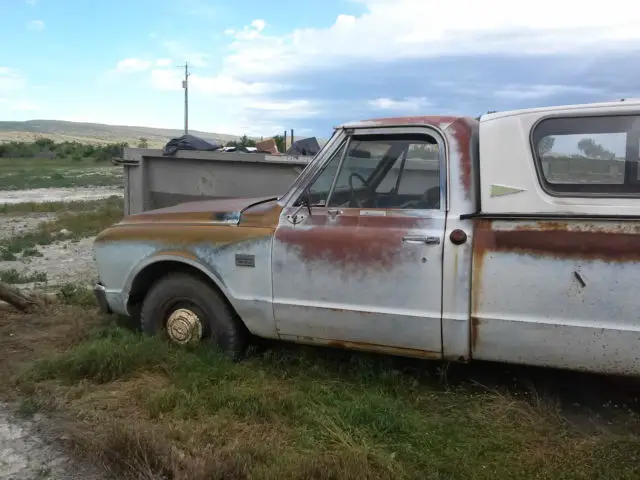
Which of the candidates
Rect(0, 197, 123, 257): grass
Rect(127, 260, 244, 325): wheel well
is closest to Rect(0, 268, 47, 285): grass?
Rect(0, 197, 123, 257): grass

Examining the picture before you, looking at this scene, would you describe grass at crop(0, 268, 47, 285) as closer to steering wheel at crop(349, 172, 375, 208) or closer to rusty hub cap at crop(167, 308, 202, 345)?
rusty hub cap at crop(167, 308, 202, 345)

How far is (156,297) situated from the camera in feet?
16.0

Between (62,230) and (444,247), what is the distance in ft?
34.9

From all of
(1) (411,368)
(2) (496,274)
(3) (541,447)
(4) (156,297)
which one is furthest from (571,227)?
(4) (156,297)

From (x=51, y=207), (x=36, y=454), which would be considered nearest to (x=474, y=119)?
(x=36, y=454)

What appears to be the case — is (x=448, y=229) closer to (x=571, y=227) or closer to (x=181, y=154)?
(x=571, y=227)

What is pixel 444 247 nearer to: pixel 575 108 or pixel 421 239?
pixel 421 239

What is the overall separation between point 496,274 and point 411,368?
1.21m

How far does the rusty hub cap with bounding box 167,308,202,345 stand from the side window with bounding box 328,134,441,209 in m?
1.39

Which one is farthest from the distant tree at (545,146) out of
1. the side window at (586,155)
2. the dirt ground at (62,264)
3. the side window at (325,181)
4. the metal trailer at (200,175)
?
the dirt ground at (62,264)

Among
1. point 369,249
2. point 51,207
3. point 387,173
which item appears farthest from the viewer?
point 51,207

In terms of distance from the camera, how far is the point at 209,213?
4.68m

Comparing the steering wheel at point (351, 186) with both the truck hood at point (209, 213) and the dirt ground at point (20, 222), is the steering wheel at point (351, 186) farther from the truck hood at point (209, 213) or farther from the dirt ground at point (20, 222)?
the dirt ground at point (20, 222)

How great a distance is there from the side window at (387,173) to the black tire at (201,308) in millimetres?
1146
